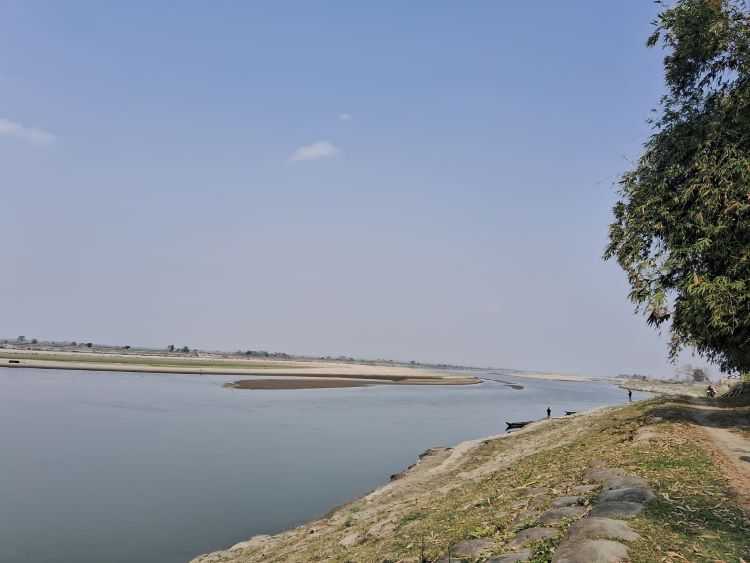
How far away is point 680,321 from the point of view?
2345 centimetres

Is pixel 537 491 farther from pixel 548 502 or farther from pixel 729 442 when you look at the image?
pixel 729 442

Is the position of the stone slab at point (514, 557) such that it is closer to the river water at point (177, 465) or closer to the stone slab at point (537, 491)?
the stone slab at point (537, 491)

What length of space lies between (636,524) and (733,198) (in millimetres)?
17007

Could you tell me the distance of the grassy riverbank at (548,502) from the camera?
9.48m

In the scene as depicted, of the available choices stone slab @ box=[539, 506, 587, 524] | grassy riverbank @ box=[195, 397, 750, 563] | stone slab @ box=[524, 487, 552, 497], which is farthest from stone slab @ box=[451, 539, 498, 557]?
stone slab @ box=[524, 487, 552, 497]

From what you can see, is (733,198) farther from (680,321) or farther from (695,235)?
(680,321)

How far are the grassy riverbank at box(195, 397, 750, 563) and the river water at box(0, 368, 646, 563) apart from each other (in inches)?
200

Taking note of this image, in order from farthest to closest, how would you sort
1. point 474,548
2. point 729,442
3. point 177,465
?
1. point 177,465
2. point 729,442
3. point 474,548

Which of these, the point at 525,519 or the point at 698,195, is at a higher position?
the point at 698,195

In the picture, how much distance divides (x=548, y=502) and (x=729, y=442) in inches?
445

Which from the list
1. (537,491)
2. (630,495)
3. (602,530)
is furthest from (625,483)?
(602,530)

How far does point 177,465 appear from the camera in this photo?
35.0 metres

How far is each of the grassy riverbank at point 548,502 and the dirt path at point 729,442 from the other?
17 cm

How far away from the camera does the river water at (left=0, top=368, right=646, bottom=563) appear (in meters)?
22.4
